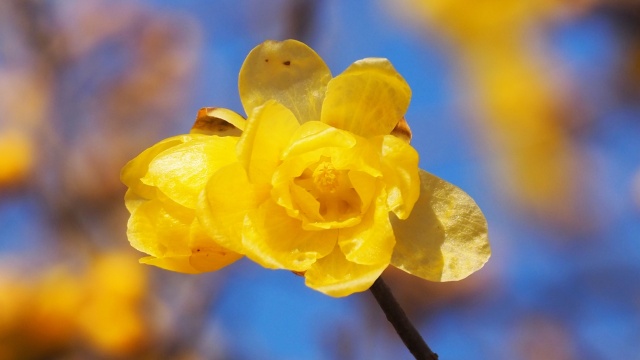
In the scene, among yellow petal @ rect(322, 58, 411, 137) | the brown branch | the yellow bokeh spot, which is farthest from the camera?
the yellow bokeh spot

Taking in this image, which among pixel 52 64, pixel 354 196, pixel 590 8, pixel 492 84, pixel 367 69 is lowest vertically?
pixel 492 84

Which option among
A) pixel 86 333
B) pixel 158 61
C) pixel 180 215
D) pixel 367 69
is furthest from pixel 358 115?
pixel 158 61

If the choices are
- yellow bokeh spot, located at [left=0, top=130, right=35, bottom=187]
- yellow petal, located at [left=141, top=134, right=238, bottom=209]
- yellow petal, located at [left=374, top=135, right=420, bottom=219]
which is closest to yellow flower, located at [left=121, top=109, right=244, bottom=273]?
yellow petal, located at [left=141, top=134, right=238, bottom=209]

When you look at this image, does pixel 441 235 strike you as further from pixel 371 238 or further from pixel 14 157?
pixel 14 157

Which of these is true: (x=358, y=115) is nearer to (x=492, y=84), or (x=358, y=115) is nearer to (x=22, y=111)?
(x=22, y=111)

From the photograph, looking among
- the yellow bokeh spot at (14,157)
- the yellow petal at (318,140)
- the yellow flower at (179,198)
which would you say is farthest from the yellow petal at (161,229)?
the yellow bokeh spot at (14,157)

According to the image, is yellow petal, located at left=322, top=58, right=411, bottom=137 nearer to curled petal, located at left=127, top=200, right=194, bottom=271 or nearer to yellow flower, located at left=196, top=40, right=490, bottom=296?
yellow flower, located at left=196, top=40, right=490, bottom=296

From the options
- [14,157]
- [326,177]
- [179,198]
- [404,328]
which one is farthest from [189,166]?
[14,157]
